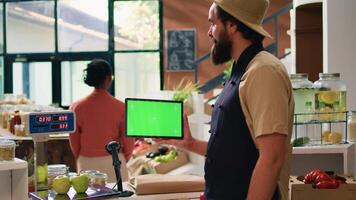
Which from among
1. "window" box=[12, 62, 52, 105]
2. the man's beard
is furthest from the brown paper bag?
"window" box=[12, 62, 52, 105]

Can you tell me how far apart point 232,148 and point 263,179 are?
0.16 metres

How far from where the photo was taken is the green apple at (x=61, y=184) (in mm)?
2574

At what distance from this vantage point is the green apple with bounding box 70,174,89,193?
2602 mm

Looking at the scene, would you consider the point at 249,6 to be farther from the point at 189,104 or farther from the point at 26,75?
the point at 26,75

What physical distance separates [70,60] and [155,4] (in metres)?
1.84

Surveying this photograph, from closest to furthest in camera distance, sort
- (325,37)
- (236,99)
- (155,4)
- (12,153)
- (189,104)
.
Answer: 1. (236,99)
2. (12,153)
3. (325,37)
4. (189,104)
5. (155,4)

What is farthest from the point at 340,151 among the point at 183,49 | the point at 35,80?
the point at 35,80

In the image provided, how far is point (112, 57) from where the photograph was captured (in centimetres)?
1021

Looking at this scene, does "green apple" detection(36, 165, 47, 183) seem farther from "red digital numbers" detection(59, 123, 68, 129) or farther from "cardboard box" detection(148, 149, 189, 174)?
"cardboard box" detection(148, 149, 189, 174)

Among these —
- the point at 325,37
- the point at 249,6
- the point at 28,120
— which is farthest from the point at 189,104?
the point at 249,6

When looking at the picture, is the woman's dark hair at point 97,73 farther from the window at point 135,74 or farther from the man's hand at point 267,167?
the window at point 135,74

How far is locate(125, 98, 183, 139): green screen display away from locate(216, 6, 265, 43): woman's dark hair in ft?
2.38

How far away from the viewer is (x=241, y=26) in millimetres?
1983

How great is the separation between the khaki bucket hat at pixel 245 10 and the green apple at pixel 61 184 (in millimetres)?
1128
